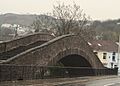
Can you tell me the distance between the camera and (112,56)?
89.8 m

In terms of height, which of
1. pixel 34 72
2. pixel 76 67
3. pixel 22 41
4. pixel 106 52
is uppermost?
pixel 106 52

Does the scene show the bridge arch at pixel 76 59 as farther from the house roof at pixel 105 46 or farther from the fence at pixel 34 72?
the house roof at pixel 105 46

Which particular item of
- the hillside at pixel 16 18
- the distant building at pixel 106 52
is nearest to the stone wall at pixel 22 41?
the distant building at pixel 106 52

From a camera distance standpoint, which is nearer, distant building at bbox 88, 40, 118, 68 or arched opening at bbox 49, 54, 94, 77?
arched opening at bbox 49, 54, 94, 77

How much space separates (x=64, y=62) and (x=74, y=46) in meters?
5.51

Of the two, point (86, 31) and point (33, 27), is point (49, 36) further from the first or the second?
point (33, 27)

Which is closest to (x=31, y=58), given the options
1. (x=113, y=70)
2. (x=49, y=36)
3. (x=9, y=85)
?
(x=9, y=85)

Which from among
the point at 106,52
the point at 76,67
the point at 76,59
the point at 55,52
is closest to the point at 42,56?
the point at 55,52

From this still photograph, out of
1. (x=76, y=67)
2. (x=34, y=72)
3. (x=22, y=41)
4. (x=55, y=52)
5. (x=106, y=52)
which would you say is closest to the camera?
(x=34, y=72)

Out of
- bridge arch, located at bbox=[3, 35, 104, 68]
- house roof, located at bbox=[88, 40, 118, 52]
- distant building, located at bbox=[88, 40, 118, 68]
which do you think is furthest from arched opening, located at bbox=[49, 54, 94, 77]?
house roof, located at bbox=[88, 40, 118, 52]

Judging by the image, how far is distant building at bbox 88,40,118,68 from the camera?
284 feet

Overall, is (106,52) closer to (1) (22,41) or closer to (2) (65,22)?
(2) (65,22)

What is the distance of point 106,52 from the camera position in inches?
3460

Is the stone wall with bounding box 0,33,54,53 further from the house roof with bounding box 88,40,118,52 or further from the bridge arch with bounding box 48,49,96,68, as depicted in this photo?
the house roof with bounding box 88,40,118,52
